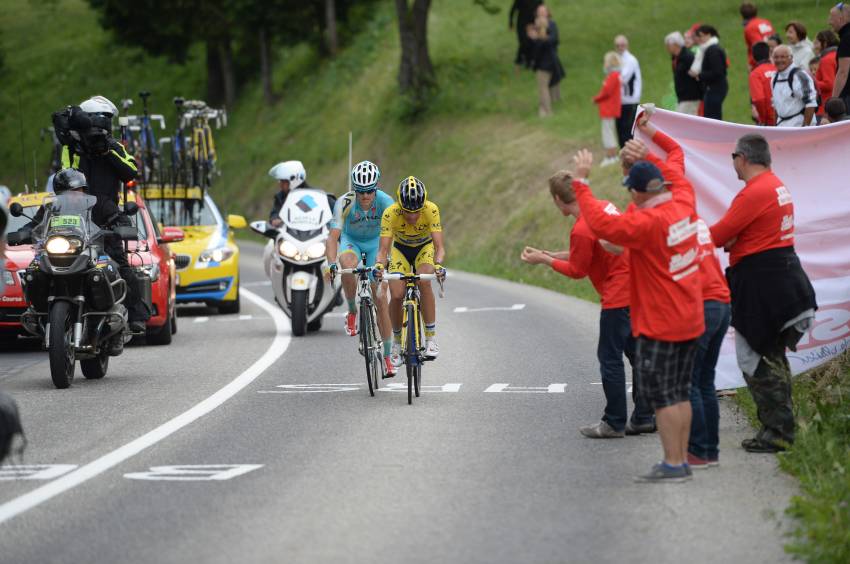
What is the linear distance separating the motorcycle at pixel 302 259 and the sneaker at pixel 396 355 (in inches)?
195

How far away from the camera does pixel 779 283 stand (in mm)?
9609

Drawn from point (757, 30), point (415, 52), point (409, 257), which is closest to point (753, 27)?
point (757, 30)

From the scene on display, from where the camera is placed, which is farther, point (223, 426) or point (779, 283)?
point (223, 426)

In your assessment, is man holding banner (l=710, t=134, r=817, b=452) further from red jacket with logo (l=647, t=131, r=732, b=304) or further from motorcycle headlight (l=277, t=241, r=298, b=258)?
motorcycle headlight (l=277, t=241, r=298, b=258)

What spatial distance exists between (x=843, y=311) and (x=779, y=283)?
1905 mm

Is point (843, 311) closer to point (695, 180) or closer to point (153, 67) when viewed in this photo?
point (695, 180)

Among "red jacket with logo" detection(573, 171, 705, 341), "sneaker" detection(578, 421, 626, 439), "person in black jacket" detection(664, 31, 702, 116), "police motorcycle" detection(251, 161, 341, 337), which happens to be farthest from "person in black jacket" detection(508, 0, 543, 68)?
"red jacket with logo" detection(573, 171, 705, 341)

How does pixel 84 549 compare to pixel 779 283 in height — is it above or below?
below

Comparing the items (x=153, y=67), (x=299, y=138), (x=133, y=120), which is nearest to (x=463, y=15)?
(x=299, y=138)

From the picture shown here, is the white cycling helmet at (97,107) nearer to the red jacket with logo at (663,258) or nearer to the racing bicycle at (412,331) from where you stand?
the racing bicycle at (412,331)

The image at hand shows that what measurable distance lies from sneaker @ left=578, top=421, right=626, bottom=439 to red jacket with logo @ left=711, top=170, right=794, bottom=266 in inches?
58.0

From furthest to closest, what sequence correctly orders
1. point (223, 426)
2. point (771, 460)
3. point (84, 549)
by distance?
point (223, 426)
point (771, 460)
point (84, 549)

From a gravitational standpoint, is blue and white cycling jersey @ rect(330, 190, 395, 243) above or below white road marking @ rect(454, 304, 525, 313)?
above

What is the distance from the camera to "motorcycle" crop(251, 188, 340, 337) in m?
18.1
